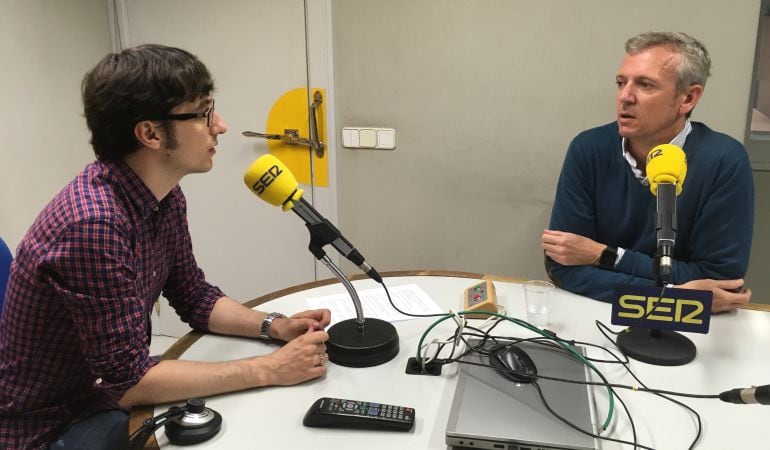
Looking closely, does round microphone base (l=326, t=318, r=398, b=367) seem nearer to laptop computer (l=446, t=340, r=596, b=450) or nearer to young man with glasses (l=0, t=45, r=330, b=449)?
young man with glasses (l=0, t=45, r=330, b=449)

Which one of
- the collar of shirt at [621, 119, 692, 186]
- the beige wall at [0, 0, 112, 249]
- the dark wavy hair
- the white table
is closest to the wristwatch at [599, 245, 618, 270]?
the white table

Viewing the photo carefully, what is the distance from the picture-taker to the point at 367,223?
2.65 metres

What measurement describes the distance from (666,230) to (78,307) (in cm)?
110

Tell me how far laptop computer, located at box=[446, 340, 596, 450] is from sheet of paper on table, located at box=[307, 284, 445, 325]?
352 millimetres

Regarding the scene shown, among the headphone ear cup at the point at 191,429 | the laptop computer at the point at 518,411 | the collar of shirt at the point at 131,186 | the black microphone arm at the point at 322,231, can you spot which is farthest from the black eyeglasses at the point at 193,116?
the laptop computer at the point at 518,411

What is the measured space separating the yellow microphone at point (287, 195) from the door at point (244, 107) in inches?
58.0

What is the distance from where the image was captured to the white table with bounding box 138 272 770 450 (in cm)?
94

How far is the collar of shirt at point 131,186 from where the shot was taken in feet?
3.66

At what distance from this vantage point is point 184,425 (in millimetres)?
935

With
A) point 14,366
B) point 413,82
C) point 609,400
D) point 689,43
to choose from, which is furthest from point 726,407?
point 413,82

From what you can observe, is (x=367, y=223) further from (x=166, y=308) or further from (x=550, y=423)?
(x=550, y=423)

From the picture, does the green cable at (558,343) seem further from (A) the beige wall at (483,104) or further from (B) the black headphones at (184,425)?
(A) the beige wall at (483,104)

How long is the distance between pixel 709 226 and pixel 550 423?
0.97m

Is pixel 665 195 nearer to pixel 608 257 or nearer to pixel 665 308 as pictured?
pixel 665 308
